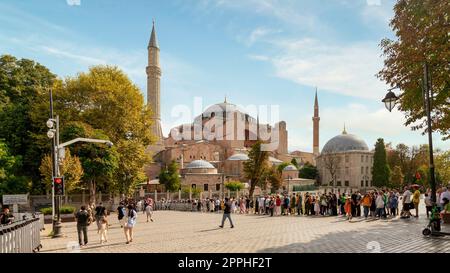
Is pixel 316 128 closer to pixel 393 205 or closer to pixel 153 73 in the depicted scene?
pixel 153 73

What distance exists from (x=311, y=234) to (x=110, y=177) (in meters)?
23.1

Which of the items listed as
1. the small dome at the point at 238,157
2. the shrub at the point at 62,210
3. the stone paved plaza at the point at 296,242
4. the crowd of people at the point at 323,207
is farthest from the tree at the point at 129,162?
the small dome at the point at 238,157

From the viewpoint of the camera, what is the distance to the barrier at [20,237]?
9.17m

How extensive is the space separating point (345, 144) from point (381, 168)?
19.6 meters

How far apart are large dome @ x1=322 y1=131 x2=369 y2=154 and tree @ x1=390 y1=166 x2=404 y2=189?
19.7 metres

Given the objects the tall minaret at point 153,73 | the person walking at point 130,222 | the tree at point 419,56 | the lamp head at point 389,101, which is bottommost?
the person walking at point 130,222

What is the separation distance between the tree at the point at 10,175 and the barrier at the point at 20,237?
19.6 m

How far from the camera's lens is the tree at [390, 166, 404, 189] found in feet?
221

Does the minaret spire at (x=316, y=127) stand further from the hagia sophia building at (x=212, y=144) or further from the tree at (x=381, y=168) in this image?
the tree at (x=381, y=168)

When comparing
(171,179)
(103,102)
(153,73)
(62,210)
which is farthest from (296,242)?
(153,73)

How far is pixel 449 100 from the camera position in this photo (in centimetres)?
1806

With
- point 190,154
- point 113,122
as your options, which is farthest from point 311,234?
point 190,154

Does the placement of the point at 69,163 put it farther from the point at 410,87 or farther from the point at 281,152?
the point at 281,152

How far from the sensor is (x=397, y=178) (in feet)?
221
